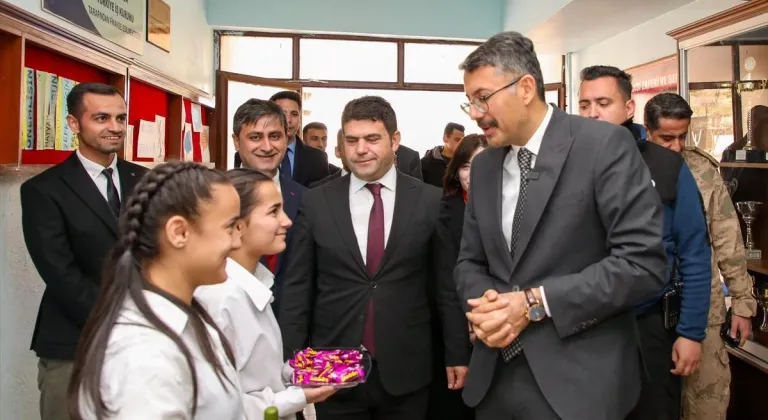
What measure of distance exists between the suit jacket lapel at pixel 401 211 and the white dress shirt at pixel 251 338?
0.52 meters

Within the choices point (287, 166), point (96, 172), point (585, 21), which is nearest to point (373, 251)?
point (96, 172)

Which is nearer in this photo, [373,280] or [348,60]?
[373,280]

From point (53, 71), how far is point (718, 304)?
3212 millimetres

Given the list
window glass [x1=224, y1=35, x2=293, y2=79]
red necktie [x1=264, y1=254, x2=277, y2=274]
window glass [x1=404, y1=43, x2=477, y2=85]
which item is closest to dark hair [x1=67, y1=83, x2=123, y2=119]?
red necktie [x1=264, y1=254, x2=277, y2=274]

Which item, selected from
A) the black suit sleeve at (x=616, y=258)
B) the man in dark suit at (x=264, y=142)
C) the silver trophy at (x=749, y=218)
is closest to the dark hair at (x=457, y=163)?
the man in dark suit at (x=264, y=142)

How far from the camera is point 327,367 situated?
1.62 metres

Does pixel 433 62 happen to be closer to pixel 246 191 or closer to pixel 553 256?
pixel 246 191

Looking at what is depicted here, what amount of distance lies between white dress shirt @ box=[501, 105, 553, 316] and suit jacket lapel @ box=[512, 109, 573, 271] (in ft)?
0.08

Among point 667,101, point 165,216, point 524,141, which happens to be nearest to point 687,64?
point 667,101

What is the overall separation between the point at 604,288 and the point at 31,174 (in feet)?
8.37

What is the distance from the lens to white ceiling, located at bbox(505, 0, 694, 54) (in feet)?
15.9

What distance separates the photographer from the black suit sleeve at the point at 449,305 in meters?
2.06

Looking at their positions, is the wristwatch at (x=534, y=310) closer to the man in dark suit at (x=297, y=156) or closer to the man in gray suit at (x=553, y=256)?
the man in gray suit at (x=553, y=256)

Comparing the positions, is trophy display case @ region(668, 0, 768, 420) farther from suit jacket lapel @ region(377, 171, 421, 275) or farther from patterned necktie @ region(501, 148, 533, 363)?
patterned necktie @ region(501, 148, 533, 363)
